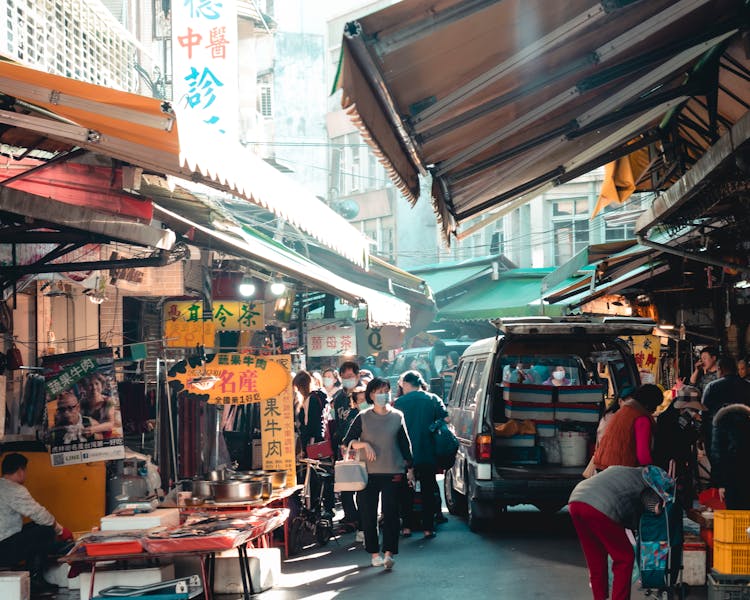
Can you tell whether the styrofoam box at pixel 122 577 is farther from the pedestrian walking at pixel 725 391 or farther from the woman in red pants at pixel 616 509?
the pedestrian walking at pixel 725 391

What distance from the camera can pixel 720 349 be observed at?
14172 millimetres

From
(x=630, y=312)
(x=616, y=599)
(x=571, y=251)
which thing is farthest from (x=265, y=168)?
(x=571, y=251)

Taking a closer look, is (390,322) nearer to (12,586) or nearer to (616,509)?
(12,586)

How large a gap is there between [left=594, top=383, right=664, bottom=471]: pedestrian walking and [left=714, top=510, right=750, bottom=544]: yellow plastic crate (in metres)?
0.72

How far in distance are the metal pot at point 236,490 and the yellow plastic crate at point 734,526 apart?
4.26 meters

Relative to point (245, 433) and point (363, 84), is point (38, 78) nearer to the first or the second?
point (363, 84)

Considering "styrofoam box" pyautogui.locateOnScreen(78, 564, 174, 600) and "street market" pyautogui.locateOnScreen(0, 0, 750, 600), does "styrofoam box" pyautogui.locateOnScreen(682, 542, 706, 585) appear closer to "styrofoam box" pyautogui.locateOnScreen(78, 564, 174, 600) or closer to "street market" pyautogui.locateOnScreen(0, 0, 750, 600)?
"street market" pyautogui.locateOnScreen(0, 0, 750, 600)

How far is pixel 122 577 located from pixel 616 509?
4.03 m

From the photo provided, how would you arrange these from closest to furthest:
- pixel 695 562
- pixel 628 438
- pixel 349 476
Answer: pixel 628 438 < pixel 695 562 < pixel 349 476

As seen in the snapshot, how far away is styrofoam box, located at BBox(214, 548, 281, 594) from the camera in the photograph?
9.74m

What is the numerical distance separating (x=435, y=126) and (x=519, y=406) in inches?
262

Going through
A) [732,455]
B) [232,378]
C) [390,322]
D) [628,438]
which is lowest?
[732,455]

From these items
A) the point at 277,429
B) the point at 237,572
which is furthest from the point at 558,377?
the point at 237,572

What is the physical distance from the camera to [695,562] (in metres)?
9.13
